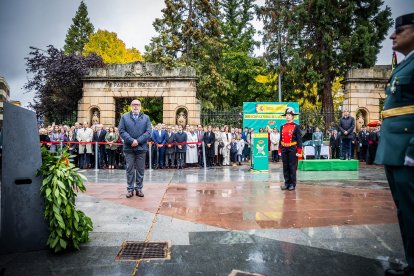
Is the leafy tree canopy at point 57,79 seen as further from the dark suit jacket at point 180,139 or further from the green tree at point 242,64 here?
the green tree at point 242,64

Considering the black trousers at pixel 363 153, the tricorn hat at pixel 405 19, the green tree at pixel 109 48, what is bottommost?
the black trousers at pixel 363 153

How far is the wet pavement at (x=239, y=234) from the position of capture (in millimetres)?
3074

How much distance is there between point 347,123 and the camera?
14.8 metres

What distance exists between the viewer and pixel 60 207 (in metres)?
3.45

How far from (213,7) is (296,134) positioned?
22104 millimetres

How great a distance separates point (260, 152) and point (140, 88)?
9.95m

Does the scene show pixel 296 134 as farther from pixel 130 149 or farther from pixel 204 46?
pixel 204 46

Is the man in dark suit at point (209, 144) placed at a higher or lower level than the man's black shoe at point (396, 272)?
higher

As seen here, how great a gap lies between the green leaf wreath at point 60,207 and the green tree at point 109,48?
32.0 meters

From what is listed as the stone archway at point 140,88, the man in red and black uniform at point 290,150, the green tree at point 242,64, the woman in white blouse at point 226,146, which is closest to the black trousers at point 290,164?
the man in red and black uniform at point 290,150

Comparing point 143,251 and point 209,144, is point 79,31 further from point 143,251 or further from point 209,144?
point 143,251

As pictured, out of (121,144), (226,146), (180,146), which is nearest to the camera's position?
(121,144)

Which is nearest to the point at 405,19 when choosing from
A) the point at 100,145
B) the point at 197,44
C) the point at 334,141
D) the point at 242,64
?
the point at 100,145

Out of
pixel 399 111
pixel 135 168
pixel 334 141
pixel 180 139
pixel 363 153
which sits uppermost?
pixel 399 111
